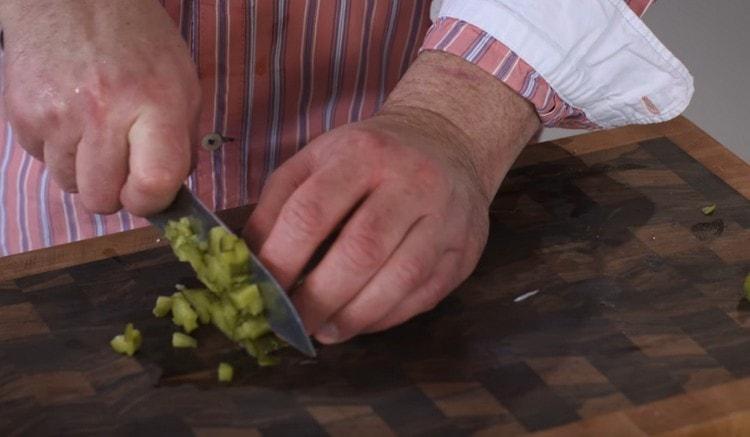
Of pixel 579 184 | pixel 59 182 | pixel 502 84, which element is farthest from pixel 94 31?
pixel 579 184

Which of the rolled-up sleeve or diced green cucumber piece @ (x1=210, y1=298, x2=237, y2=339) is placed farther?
the rolled-up sleeve

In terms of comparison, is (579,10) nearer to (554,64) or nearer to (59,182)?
(554,64)

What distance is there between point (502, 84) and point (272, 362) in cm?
34

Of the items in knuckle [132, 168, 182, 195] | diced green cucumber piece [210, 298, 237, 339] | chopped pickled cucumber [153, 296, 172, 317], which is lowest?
chopped pickled cucumber [153, 296, 172, 317]

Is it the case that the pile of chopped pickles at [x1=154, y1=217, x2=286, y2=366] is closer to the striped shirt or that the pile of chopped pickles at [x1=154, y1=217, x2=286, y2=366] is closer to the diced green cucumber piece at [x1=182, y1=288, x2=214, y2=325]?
the diced green cucumber piece at [x1=182, y1=288, x2=214, y2=325]

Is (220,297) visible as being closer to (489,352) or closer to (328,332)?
(328,332)

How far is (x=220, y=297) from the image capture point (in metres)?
1.14

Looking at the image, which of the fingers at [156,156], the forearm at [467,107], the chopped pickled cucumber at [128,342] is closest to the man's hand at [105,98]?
the fingers at [156,156]

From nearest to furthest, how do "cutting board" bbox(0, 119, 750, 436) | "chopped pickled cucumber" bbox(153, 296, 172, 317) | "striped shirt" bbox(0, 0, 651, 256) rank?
"cutting board" bbox(0, 119, 750, 436) < "chopped pickled cucumber" bbox(153, 296, 172, 317) < "striped shirt" bbox(0, 0, 651, 256)

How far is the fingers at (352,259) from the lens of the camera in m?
1.08

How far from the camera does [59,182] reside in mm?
1147

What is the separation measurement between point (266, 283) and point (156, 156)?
13 centimetres

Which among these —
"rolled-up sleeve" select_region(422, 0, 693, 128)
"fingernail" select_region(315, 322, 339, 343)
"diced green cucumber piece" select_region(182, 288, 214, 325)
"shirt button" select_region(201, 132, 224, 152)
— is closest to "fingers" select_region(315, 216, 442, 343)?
"fingernail" select_region(315, 322, 339, 343)

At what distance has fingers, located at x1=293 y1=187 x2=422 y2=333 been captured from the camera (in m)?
1.08
